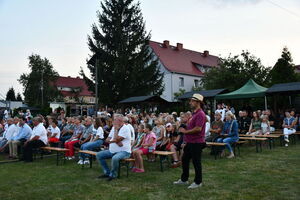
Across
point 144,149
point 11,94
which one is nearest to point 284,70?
point 144,149

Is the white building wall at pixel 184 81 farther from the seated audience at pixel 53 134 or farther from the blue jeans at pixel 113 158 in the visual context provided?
the blue jeans at pixel 113 158

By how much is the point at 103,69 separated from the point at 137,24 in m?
5.69

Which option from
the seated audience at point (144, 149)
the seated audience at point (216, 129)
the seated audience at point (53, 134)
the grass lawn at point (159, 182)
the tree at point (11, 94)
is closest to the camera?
the grass lawn at point (159, 182)

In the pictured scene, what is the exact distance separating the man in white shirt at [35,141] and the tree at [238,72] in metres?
21.8

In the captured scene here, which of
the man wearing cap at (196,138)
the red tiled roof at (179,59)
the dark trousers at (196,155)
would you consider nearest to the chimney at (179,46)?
the red tiled roof at (179,59)

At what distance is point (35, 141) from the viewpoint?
9.29 m

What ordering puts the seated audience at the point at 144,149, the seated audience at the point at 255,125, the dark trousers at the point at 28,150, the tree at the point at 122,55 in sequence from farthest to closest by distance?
the tree at the point at 122,55 → the seated audience at the point at 255,125 → the dark trousers at the point at 28,150 → the seated audience at the point at 144,149

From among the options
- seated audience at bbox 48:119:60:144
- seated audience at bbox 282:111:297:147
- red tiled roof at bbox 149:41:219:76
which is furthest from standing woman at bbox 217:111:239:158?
red tiled roof at bbox 149:41:219:76

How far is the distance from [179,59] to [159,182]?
36348 millimetres

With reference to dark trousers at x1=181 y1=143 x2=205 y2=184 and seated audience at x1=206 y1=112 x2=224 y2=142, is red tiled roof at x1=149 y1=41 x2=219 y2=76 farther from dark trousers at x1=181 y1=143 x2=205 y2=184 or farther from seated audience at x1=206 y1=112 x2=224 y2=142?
dark trousers at x1=181 y1=143 x2=205 y2=184

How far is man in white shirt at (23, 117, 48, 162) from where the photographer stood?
9.18 m

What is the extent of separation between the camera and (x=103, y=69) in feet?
89.9

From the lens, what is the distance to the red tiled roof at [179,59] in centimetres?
3816

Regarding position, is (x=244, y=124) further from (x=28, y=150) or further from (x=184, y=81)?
(x=184, y=81)
